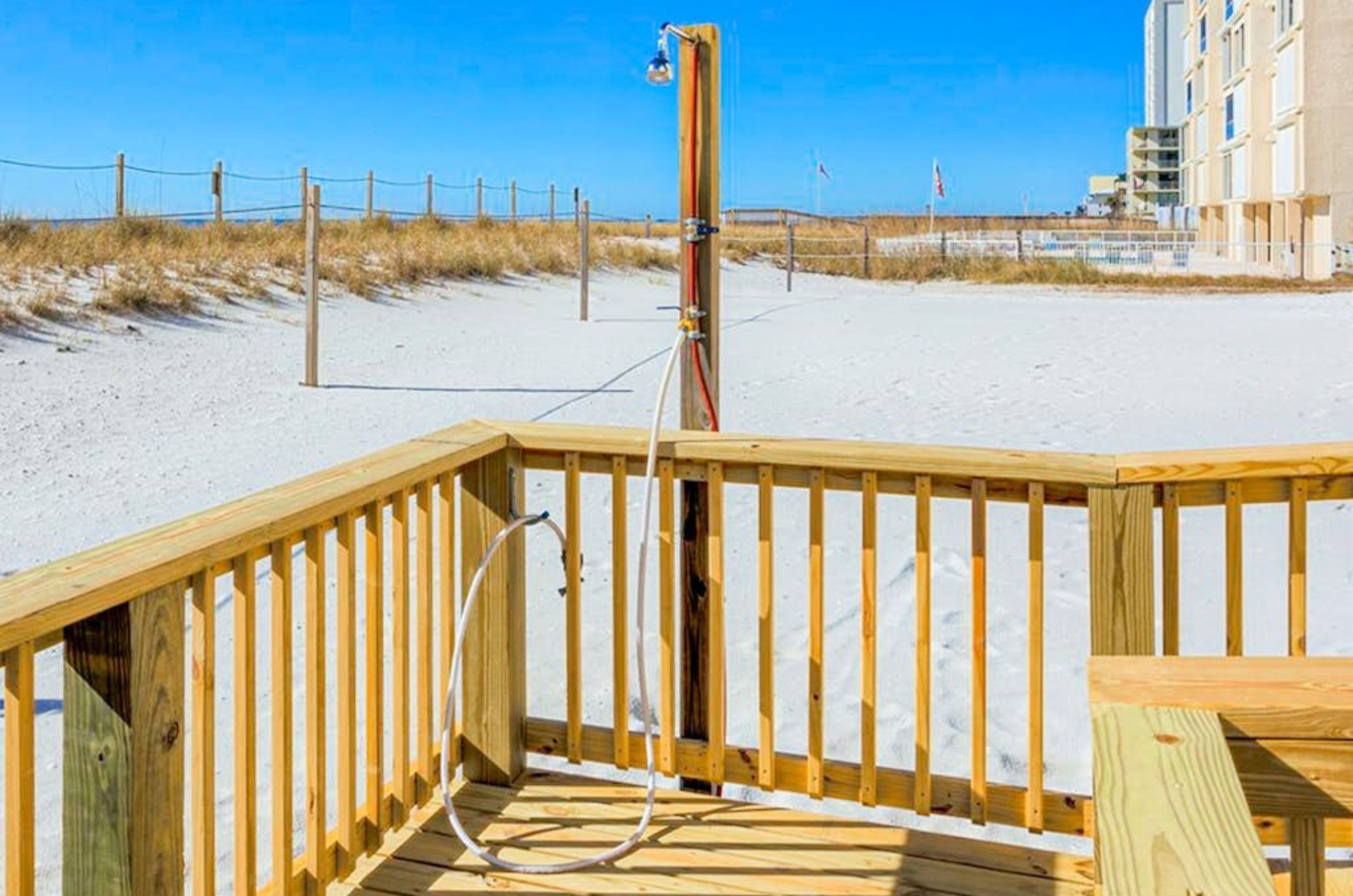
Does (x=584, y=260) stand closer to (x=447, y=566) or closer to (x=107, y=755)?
(x=447, y=566)

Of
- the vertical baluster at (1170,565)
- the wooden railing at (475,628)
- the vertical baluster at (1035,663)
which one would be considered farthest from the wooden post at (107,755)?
the vertical baluster at (1170,565)

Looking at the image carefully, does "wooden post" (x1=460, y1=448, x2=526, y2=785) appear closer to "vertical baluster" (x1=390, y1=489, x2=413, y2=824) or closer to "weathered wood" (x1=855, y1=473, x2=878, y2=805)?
"vertical baluster" (x1=390, y1=489, x2=413, y2=824)

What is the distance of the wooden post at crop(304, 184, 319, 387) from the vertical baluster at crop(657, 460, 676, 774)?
8.11 meters

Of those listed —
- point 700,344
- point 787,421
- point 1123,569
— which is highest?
point 700,344

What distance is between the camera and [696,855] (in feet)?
9.39

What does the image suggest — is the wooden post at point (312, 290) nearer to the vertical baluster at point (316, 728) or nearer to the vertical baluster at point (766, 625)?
the vertical baluster at point (766, 625)

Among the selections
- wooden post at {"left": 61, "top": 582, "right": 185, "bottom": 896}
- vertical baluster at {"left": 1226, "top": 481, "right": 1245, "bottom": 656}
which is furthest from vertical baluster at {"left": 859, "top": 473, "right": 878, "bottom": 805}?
wooden post at {"left": 61, "top": 582, "right": 185, "bottom": 896}

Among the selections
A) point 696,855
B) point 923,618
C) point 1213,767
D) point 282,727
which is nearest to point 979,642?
point 923,618

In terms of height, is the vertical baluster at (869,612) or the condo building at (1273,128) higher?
the condo building at (1273,128)

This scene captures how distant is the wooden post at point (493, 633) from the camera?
316 cm

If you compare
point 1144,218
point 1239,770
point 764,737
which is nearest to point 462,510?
point 764,737

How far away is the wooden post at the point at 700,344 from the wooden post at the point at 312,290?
7.66 metres

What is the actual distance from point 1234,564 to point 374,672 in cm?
172

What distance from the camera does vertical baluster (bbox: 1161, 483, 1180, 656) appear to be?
2637 mm
